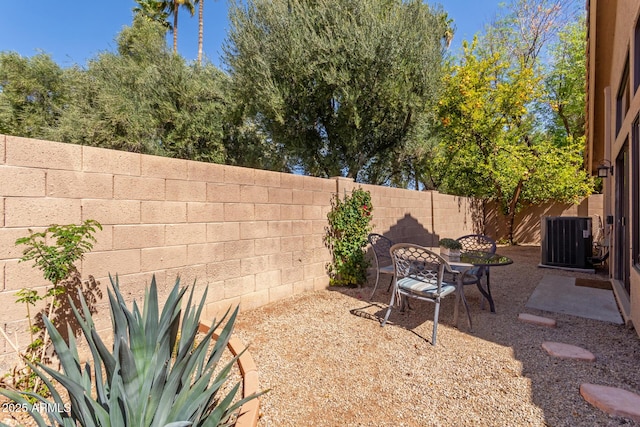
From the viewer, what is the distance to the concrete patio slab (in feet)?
12.3

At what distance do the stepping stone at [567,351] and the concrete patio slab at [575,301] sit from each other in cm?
118

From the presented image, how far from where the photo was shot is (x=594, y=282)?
537 centimetres

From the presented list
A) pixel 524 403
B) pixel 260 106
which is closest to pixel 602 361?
pixel 524 403

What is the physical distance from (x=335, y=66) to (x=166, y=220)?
6293mm

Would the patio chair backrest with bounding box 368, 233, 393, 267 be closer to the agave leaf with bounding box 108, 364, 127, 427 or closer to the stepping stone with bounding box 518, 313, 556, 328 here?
the stepping stone with bounding box 518, 313, 556, 328

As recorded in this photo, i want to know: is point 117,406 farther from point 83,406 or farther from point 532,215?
point 532,215

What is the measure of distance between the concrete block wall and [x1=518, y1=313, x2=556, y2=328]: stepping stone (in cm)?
252

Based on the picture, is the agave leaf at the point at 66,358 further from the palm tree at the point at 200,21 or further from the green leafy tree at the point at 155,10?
the palm tree at the point at 200,21

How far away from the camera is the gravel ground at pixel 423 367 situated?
193cm

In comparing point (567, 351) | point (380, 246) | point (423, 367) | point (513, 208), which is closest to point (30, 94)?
point (380, 246)

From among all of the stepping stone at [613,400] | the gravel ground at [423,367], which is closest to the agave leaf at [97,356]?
the gravel ground at [423,367]

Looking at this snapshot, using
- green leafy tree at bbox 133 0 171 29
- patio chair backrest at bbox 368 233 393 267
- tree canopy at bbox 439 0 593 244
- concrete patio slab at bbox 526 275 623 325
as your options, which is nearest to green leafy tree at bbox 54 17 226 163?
green leafy tree at bbox 133 0 171 29

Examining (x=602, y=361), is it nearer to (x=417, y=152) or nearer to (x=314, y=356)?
(x=314, y=356)

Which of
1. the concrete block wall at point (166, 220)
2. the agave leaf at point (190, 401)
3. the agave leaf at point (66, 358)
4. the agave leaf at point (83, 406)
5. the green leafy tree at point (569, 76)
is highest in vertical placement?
the green leafy tree at point (569, 76)
